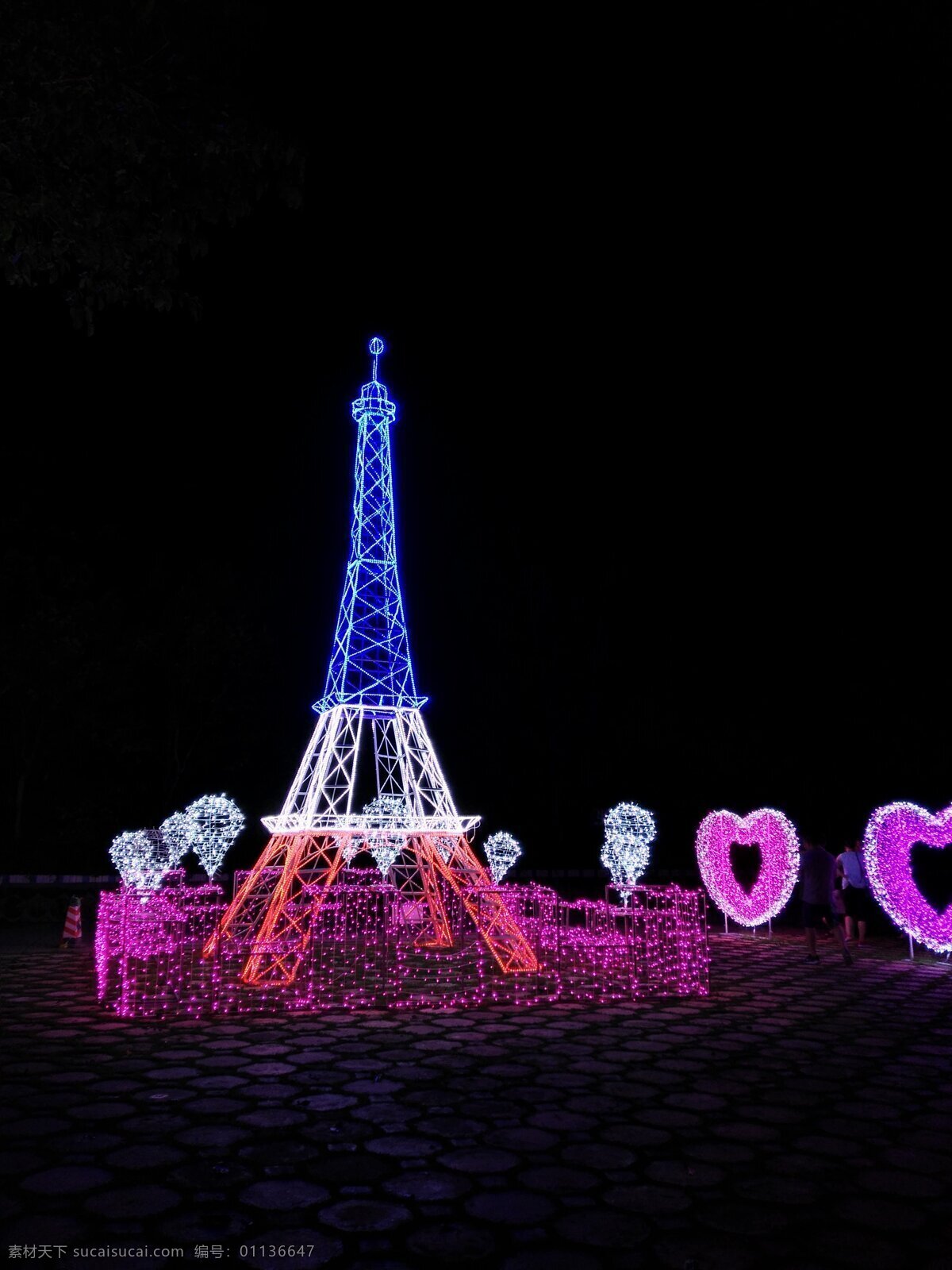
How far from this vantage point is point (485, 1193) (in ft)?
12.8

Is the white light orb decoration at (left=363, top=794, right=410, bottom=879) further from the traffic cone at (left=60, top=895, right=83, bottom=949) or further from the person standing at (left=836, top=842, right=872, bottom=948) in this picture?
the person standing at (left=836, top=842, right=872, bottom=948)

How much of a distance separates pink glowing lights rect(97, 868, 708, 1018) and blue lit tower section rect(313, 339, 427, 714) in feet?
9.49

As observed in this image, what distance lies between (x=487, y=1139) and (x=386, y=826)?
293 inches

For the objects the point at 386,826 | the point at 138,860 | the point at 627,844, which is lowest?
the point at 627,844

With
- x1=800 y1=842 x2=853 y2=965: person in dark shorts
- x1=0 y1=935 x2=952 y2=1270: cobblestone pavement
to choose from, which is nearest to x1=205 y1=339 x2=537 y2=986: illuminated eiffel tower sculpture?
x1=0 y1=935 x2=952 y2=1270: cobblestone pavement

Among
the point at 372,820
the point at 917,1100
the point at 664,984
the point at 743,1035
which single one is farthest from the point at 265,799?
the point at 917,1100

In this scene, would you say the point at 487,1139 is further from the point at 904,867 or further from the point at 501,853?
the point at 501,853

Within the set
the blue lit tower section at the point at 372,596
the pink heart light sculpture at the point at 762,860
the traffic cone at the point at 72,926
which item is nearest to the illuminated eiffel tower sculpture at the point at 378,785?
the blue lit tower section at the point at 372,596

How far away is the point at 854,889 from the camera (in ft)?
47.3

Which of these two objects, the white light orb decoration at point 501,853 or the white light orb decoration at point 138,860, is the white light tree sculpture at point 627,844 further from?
the white light orb decoration at point 138,860

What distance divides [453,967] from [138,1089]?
20.2 ft

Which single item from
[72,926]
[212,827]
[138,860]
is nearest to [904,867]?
[72,926]

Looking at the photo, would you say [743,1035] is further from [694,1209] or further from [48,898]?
[48,898]

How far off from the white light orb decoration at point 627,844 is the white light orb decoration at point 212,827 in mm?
8144
